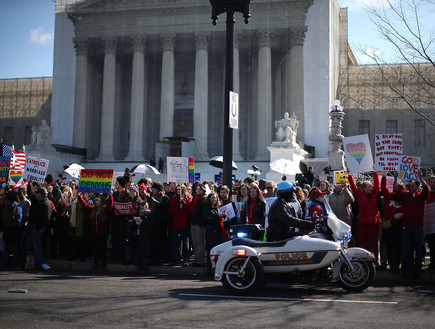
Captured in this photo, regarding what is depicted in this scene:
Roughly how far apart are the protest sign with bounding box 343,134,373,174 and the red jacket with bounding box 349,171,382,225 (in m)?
1.06

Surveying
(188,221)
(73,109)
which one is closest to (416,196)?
(188,221)

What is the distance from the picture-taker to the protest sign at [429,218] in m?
10.5

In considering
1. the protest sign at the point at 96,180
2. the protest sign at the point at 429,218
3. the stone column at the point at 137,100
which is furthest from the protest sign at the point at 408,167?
the stone column at the point at 137,100

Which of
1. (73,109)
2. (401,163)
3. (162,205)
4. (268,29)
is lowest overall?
(162,205)

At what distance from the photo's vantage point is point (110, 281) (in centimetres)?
1037

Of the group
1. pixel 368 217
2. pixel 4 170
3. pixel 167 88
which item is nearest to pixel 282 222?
pixel 368 217

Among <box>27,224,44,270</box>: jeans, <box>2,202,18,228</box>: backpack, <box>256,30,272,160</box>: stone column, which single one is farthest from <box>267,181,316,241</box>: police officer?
<box>256,30,272,160</box>: stone column

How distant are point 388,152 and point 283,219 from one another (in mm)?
4999

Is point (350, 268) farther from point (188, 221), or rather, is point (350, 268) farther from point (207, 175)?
point (207, 175)

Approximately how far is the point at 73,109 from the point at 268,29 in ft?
63.9

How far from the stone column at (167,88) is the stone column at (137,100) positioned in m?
2.13

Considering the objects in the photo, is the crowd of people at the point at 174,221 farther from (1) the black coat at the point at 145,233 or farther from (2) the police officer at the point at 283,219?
(2) the police officer at the point at 283,219

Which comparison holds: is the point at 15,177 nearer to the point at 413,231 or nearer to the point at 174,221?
the point at 174,221

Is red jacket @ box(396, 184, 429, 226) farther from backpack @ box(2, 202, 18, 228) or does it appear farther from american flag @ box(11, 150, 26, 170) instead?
american flag @ box(11, 150, 26, 170)
